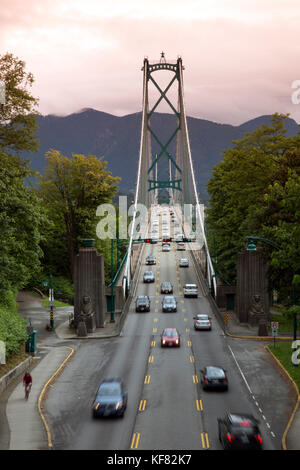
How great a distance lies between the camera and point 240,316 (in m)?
47.3

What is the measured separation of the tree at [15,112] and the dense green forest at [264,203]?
1798 cm

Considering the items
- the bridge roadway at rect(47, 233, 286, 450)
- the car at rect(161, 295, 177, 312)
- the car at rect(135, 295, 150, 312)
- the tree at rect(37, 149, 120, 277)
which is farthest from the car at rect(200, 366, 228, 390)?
the tree at rect(37, 149, 120, 277)

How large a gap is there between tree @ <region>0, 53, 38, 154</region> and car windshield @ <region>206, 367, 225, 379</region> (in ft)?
68.9

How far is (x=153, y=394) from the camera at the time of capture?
90.4ft

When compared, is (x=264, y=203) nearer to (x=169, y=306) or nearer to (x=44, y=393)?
(x=169, y=306)

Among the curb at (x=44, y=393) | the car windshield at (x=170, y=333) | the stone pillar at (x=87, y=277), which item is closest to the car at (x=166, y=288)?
the stone pillar at (x=87, y=277)

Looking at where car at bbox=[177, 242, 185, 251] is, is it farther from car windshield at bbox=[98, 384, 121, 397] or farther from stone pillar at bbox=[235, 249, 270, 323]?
car windshield at bbox=[98, 384, 121, 397]

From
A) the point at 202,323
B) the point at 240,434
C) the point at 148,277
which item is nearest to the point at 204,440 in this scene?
the point at 240,434

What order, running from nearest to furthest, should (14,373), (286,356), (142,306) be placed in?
(14,373), (286,356), (142,306)

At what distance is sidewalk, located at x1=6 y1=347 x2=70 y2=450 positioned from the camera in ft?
67.6

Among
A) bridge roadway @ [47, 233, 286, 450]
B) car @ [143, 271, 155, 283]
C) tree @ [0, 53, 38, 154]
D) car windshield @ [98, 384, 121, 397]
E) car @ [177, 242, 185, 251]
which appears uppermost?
tree @ [0, 53, 38, 154]

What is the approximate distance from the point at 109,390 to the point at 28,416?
12.4 ft

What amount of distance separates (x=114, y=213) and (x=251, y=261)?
104ft
